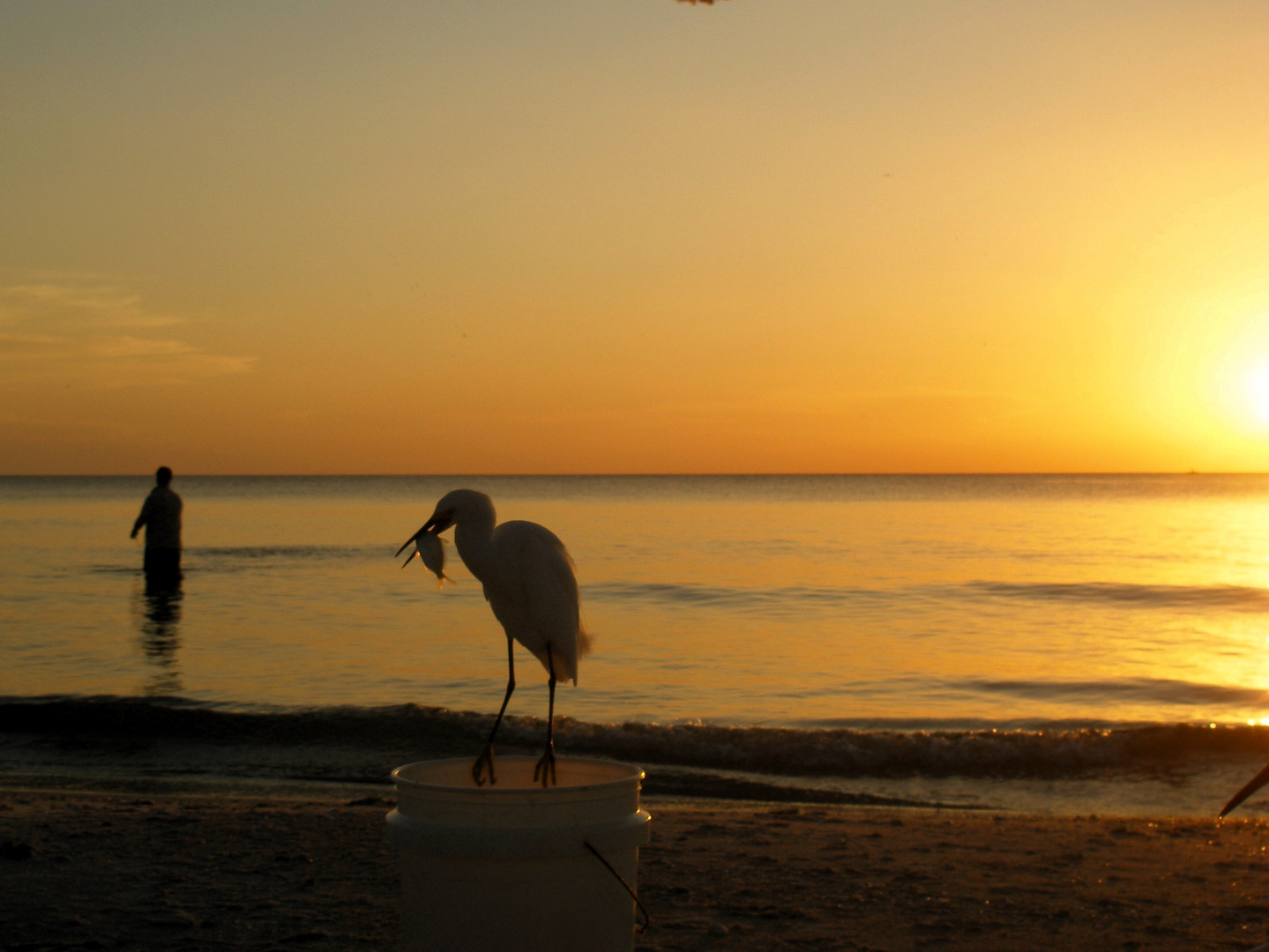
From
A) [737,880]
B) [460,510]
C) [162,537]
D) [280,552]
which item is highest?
[460,510]

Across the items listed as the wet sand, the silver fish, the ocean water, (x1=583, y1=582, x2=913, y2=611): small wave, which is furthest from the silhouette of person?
the silver fish

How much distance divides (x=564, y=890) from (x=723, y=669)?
29.9 ft

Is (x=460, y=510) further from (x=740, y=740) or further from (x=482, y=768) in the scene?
(x=740, y=740)

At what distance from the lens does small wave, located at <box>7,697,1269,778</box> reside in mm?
8375

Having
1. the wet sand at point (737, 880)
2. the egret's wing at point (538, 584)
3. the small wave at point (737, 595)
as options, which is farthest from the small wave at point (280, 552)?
the egret's wing at point (538, 584)

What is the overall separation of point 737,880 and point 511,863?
2.43 metres

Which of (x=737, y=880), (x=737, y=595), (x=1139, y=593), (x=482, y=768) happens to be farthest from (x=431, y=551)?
(x=1139, y=593)

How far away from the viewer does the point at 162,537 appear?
15.2 m

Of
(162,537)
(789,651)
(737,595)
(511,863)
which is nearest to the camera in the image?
(511,863)

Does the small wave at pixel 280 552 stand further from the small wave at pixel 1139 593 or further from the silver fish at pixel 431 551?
the silver fish at pixel 431 551

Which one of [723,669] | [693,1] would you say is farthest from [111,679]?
[693,1]

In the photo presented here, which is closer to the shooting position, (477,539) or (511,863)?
(511,863)

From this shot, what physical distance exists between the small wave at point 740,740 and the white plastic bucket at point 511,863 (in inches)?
216

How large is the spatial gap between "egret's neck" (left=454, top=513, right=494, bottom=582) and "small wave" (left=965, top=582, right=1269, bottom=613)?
1654 centimetres
